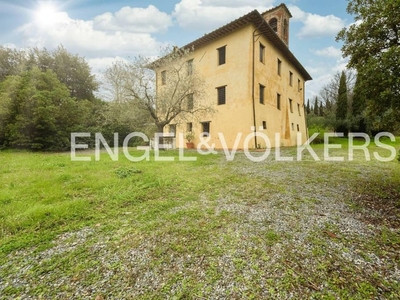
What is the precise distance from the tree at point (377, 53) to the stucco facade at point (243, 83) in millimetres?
8141

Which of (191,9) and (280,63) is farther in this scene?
(280,63)

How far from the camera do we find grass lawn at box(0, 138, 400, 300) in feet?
5.20

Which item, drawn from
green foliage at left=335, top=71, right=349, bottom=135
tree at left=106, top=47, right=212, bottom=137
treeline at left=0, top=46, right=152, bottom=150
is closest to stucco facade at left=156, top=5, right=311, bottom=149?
tree at left=106, top=47, right=212, bottom=137

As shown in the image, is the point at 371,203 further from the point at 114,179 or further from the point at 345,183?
the point at 114,179

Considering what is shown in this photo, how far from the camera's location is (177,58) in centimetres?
1061

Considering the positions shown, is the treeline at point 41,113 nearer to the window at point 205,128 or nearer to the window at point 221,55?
the window at point 205,128

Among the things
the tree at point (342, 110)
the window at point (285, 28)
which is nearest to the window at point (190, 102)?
the window at point (285, 28)

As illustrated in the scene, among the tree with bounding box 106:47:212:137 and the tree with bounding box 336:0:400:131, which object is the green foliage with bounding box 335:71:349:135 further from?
the tree with bounding box 336:0:400:131

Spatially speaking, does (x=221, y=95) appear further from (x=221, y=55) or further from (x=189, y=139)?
(x=189, y=139)

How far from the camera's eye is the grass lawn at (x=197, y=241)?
1.58 m

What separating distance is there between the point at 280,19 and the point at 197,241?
2119cm

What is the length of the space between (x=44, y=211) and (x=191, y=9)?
12.3m

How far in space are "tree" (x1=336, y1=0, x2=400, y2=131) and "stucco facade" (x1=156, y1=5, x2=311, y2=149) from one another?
814 centimetres

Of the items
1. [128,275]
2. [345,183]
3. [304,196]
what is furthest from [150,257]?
[345,183]
